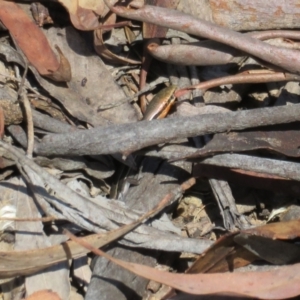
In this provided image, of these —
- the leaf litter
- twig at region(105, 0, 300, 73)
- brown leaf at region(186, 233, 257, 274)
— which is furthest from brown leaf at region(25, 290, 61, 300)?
twig at region(105, 0, 300, 73)

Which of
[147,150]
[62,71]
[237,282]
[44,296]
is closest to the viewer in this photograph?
[237,282]

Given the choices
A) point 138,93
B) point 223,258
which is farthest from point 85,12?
point 223,258

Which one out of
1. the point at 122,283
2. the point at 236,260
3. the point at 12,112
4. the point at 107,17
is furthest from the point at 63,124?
the point at 236,260

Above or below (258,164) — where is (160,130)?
above

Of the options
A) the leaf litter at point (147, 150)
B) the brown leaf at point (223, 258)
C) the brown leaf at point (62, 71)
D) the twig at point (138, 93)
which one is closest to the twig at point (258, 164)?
the leaf litter at point (147, 150)

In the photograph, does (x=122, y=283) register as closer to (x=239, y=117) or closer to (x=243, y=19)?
(x=239, y=117)

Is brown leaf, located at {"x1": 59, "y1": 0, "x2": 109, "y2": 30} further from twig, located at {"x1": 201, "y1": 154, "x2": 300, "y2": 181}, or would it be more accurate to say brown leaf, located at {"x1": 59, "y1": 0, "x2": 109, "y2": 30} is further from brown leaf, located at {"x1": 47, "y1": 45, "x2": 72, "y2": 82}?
twig, located at {"x1": 201, "y1": 154, "x2": 300, "y2": 181}

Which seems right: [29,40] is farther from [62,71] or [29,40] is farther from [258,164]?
[258,164]
